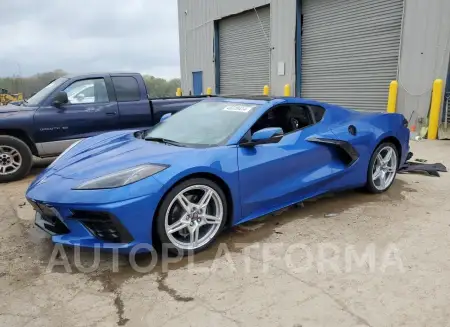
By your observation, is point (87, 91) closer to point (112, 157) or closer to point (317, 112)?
point (112, 157)

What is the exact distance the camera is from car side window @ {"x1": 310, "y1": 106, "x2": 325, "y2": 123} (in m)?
4.09

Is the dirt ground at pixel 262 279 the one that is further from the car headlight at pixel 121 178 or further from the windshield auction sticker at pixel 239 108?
the windshield auction sticker at pixel 239 108

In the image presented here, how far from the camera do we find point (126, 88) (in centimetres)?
660

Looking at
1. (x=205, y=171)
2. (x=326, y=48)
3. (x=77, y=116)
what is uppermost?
(x=326, y=48)

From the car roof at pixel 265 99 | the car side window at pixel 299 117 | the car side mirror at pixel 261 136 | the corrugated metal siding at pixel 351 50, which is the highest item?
the corrugated metal siding at pixel 351 50

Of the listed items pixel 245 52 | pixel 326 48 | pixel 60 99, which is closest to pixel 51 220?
pixel 60 99

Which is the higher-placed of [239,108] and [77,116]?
[239,108]

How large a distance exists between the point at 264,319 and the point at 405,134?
3528 millimetres

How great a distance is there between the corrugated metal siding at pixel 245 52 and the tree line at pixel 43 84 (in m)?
2.58

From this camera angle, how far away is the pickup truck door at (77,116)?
5.93 meters

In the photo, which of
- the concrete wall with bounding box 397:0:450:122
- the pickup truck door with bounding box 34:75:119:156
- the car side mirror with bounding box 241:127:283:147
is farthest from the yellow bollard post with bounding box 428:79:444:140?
the pickup truck door with bounding box 34:75:119:156

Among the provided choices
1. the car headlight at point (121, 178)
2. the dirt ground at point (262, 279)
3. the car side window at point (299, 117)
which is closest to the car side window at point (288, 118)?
the car side window at point (299, 117)

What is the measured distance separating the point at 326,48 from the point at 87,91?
8.12 metres

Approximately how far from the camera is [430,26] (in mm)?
8836
